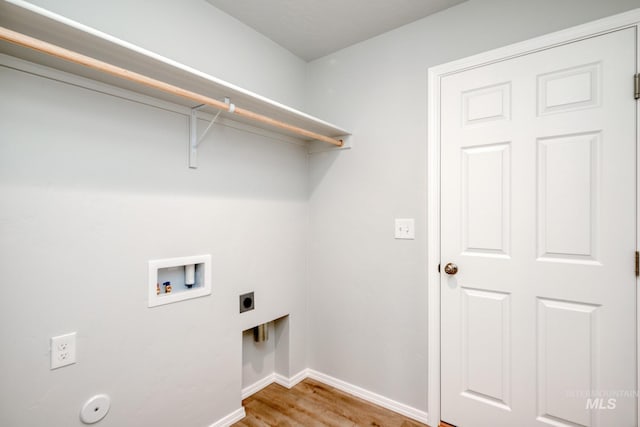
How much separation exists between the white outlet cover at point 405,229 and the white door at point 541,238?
0.18 m

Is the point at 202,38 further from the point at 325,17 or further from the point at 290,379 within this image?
the point at 290,379

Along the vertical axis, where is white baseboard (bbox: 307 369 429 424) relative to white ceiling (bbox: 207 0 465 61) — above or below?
below

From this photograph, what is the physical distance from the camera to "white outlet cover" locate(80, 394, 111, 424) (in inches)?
50.3

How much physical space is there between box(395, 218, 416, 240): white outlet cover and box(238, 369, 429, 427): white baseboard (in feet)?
3.31

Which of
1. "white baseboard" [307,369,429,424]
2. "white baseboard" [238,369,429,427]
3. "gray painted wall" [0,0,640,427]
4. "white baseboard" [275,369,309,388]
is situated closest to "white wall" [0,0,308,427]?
"gray painted wall" [0,0,640,427]

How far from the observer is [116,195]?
137 centimetres

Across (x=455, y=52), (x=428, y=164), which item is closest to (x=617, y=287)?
(x=428, y=164)

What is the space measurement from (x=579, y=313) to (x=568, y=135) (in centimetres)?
80

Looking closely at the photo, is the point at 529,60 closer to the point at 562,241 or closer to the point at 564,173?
the point at 564,173

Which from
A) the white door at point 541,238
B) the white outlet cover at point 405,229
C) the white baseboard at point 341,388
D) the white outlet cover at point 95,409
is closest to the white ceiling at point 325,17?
the white door at point 541,238

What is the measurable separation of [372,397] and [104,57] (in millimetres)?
2251

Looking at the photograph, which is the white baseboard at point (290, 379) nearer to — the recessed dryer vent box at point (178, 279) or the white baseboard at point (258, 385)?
the white baseboard at point (258, 385)

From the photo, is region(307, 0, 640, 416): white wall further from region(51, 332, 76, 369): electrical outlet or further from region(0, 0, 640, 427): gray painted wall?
region(51, 332, 76, 369): electrical outlet

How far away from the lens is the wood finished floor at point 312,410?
72.0 inches
